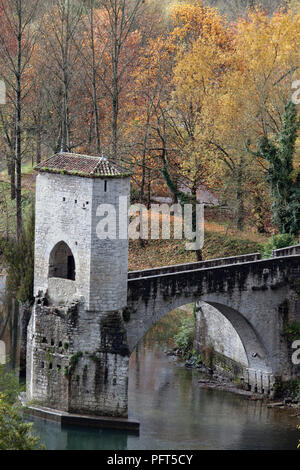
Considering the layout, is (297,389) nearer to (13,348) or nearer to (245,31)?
(13,348)

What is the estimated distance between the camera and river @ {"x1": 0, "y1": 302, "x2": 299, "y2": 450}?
3666 cm

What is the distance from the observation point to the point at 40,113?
196 ft

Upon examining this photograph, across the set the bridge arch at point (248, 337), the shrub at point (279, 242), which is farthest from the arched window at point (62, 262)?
the shrub at point (279, 242)

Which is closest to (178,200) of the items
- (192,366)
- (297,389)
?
(192,366)

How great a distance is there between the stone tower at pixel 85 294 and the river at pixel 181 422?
1.30 metres

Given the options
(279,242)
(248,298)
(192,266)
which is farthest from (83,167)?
(279,242)

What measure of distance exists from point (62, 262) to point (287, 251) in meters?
10.2

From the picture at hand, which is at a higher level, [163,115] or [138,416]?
[163,115]

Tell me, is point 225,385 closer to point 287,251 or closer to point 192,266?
point 192,266

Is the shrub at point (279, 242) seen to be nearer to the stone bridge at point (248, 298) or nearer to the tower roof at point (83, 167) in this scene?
the stone bridge at point (248, 298)

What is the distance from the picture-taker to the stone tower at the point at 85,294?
37.2 metres

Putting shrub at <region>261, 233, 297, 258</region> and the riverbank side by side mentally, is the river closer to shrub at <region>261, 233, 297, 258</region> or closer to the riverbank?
the riverbank

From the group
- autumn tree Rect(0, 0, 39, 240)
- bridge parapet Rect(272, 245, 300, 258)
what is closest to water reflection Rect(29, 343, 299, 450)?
bridge parapet Rect(272, 245, 300, 258)
